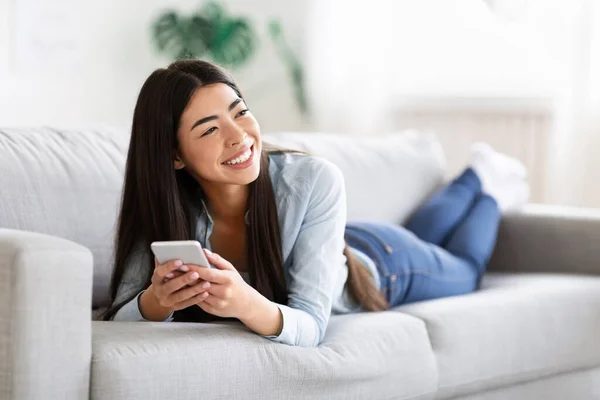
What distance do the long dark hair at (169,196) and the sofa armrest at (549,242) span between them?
1169 mm

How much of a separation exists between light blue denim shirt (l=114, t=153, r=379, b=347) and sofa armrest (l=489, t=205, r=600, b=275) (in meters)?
1.05

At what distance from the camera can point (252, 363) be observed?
5.49ft

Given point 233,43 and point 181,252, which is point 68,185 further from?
point 233,43

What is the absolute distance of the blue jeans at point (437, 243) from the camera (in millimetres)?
2418

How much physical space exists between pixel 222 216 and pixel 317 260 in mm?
245

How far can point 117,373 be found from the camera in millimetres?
1519

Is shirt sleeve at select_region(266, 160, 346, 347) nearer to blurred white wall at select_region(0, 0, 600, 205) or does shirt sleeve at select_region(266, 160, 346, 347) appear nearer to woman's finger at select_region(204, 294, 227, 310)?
woman's finger at select_region(204, 294, 227, 310)

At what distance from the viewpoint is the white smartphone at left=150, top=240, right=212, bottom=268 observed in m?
1.53

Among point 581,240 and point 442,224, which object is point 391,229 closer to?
point 442,224

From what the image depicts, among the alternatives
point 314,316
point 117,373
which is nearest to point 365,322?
point 314,316

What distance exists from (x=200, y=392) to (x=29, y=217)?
0.65m

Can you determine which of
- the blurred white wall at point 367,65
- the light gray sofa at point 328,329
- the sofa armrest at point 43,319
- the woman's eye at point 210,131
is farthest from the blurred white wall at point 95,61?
the sofa armrest at point 43,319

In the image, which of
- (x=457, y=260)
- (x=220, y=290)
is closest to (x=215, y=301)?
(x=220, y=290)

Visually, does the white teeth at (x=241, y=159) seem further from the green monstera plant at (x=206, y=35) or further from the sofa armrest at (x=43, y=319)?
the green monstera plant at (x=206, y=35)
